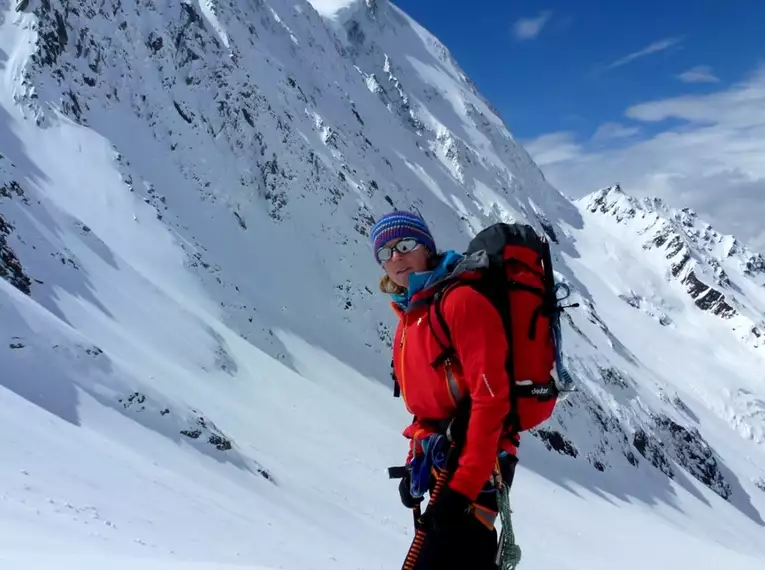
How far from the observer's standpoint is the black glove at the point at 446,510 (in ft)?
11.1

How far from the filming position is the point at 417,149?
79438 millimetres

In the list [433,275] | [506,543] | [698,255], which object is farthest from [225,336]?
[698,255]

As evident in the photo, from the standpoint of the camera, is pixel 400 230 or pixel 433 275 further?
pixel 400 230

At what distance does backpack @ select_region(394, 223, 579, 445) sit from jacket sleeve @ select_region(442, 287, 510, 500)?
11 cm

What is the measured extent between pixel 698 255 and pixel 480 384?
171 metres

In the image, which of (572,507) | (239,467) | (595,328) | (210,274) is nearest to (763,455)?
(595,328)

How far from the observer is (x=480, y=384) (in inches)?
131

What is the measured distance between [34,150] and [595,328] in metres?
76.4

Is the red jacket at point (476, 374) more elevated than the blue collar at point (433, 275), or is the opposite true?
the blue collar at point (433, 275)

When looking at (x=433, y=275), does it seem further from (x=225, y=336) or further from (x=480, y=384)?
(x=225, y=336)

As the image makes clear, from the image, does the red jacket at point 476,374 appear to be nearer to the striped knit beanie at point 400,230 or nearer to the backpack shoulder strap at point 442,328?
the backpack shoulder strap at point 442,328

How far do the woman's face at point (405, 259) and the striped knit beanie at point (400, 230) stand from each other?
0.04m

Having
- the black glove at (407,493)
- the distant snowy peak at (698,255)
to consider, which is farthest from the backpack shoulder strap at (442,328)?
the distant snowy peak at (698,255)

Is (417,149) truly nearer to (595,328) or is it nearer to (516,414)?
(595,328)
